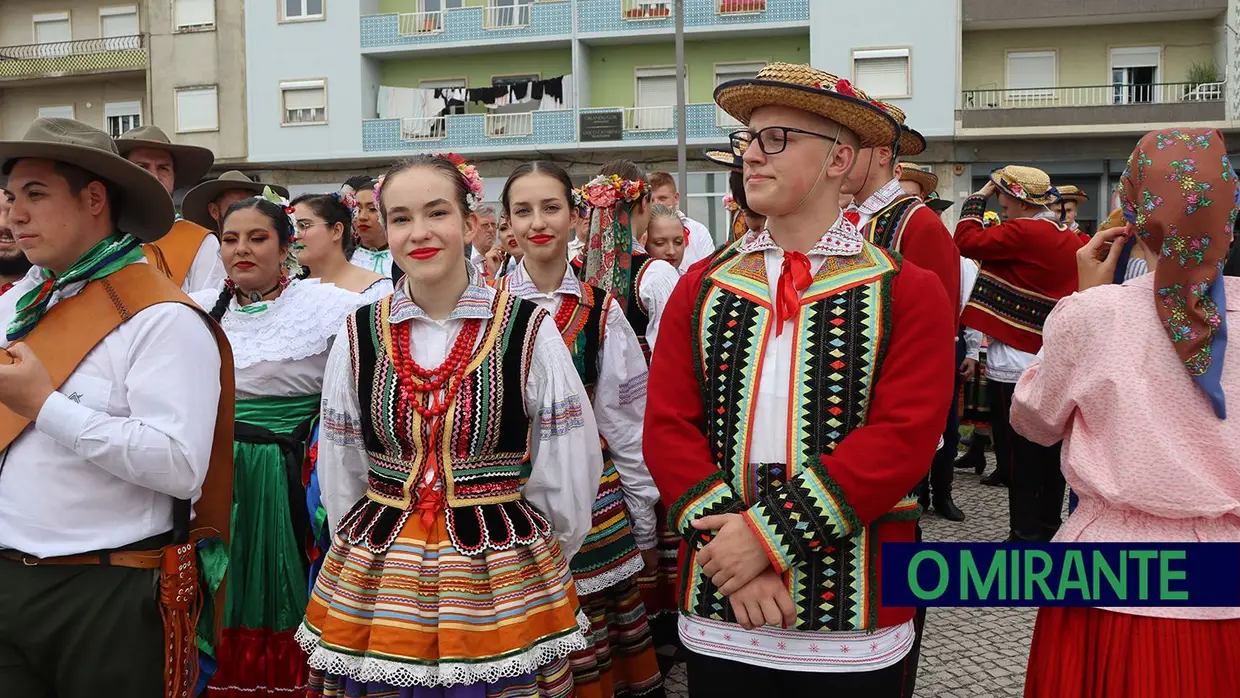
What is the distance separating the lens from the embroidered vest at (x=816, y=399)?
239 cm

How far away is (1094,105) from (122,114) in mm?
23557

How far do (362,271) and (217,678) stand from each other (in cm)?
187

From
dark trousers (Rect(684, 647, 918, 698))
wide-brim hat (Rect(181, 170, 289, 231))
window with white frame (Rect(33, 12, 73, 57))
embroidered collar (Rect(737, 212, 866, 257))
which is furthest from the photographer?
window with white frame (Rect(33, 12, 73, 57))

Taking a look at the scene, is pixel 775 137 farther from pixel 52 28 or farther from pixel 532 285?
pixel 52 28

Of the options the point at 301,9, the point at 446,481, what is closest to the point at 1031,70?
the point at 301,9

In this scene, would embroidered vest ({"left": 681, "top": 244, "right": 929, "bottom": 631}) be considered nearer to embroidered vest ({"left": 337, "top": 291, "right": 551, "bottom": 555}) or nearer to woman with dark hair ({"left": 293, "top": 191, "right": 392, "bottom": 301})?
embroidered vest ({"left": 337, "top": 291, "right": 551, "bottom": 555})

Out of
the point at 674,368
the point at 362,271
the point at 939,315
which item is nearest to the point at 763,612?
the point at 674,368

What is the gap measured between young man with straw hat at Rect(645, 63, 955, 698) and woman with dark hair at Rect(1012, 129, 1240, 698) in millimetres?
414

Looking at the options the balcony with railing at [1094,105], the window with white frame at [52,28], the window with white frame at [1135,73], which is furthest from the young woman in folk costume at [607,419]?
the window with white frame at [52,28]

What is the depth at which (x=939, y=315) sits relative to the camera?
2447mm

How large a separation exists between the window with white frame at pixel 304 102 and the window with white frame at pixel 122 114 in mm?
4942

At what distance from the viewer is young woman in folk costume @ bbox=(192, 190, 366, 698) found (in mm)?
3838

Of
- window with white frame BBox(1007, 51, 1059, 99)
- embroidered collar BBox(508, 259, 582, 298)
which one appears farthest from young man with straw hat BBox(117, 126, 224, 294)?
window with white frame BBox(1007, 51, 1059, 99)

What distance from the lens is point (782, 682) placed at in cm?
246
